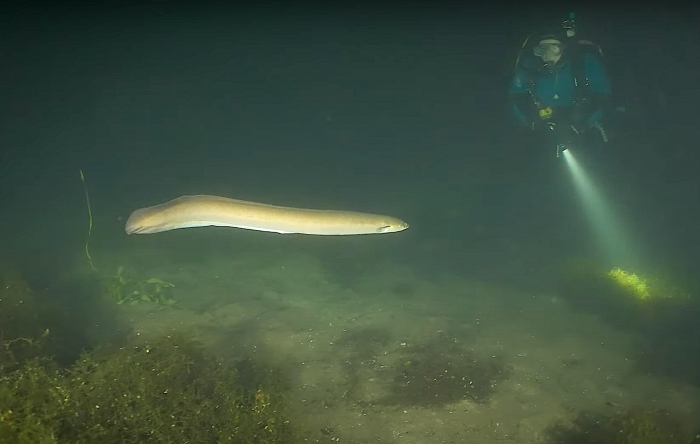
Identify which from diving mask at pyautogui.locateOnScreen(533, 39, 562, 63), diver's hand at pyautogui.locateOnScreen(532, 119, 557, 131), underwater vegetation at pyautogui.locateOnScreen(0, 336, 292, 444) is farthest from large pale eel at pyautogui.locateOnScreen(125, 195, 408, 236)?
diving mask at pyautogui.locateOnScreen(533, 39, 562, 63)

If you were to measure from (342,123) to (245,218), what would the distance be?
80850mm

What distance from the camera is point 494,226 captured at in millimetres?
21016

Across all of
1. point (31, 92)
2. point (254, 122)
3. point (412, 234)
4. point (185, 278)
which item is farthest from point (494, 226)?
point (254, 122)

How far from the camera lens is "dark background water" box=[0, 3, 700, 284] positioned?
19641 millimetres

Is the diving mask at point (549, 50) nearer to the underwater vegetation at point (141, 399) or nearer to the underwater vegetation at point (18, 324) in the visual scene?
the underwater vegetation at point (141, 399)

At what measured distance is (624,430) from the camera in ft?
16.4

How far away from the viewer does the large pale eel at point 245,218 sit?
15.1 feet

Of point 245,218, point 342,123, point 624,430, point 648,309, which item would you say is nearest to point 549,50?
point 648,309

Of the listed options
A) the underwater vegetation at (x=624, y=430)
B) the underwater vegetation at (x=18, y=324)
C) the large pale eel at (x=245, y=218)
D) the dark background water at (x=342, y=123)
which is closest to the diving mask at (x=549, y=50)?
the dark background water at (x=342, y=123)

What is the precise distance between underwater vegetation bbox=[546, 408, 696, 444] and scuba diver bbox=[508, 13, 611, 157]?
7522 millimetres

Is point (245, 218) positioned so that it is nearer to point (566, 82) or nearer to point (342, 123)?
point (566, 82)

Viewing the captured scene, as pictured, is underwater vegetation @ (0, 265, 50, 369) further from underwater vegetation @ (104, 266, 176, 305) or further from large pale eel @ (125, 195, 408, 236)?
large pale eel @ (125, 195, 408, 236)

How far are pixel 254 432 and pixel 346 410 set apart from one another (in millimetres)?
1464

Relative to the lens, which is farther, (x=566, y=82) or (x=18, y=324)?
(x=566, y=82)
